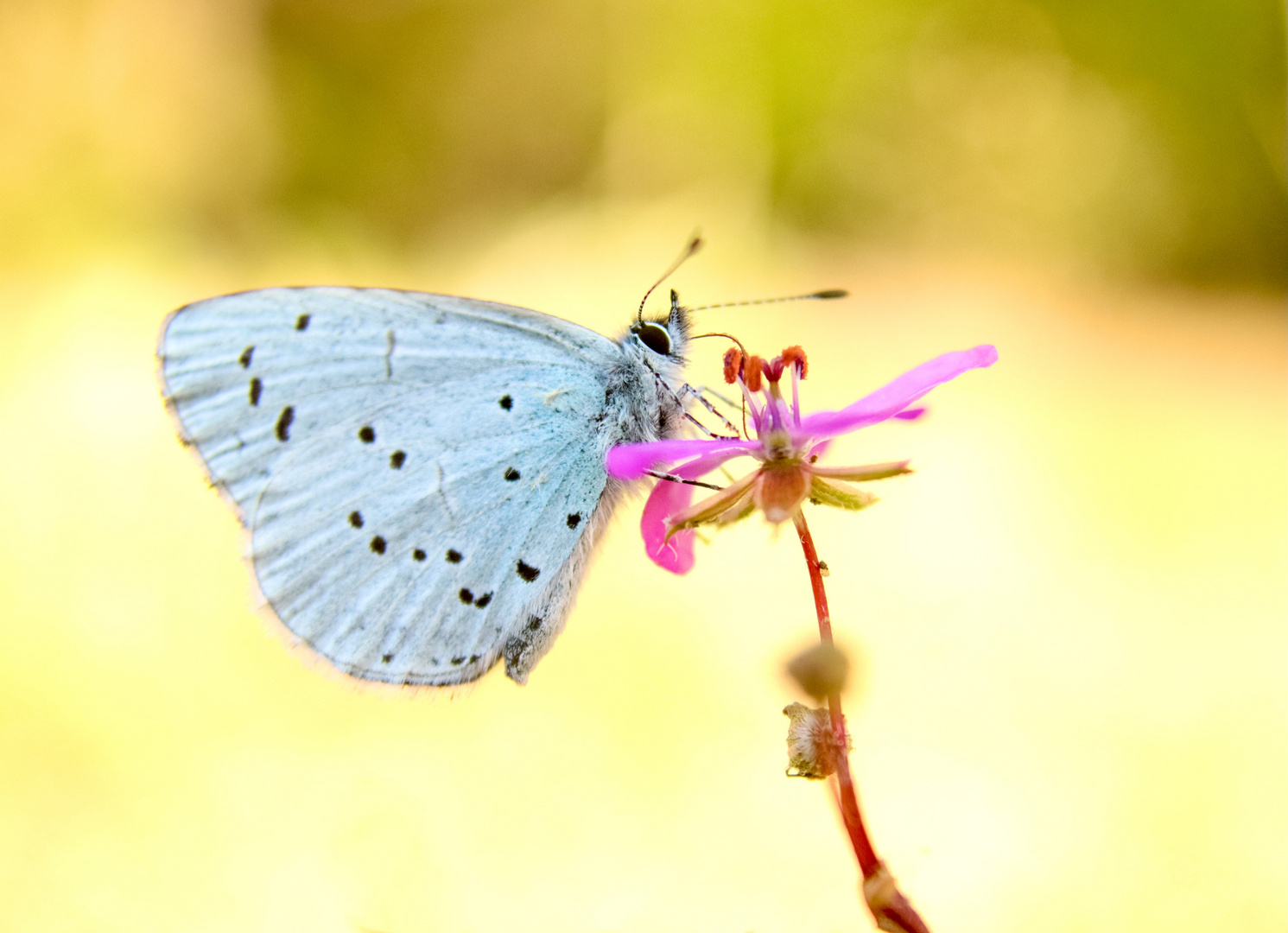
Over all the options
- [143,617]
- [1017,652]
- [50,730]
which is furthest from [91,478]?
[1017,652]

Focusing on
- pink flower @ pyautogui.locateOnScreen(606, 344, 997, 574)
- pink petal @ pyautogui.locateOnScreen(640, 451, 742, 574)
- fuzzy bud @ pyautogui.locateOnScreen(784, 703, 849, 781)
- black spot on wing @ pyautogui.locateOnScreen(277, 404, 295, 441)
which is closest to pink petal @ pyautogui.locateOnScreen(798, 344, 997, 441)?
pink flower @ pyautogui.locateOnScreen(606, 344, 997, 574)

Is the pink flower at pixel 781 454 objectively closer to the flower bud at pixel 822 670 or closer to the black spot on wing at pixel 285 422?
the flower bud at pixel 822 670

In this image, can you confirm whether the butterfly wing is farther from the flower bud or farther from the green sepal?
the flower bud

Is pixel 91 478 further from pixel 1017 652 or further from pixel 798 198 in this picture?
pixel 798 198

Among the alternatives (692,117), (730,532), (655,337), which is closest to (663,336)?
(655,337)

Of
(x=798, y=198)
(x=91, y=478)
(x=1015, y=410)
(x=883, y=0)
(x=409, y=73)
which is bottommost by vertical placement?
(x=91, y=478)

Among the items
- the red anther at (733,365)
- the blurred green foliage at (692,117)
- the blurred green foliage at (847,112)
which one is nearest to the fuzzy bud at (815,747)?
the red anther at (733,365)

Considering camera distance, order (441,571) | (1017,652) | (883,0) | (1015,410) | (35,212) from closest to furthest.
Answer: (441,571) → (1017,652) → (1015,410) → (35,212) → (883,0)
